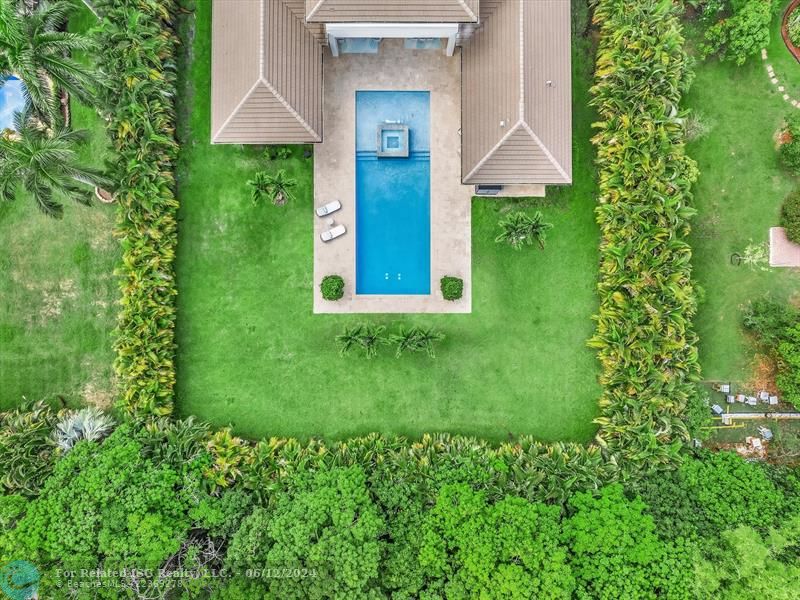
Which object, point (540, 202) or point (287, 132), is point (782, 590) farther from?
point (287, 132)

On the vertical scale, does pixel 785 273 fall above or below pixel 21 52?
below

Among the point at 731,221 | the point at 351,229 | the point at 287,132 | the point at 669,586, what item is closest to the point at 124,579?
the point at 351,229

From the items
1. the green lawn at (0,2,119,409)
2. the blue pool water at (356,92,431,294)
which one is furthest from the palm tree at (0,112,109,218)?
the blue pool water at (356,92,431,294)

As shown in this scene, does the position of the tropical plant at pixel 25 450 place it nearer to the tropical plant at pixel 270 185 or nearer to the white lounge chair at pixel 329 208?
the tropical plant at pixel 270 185

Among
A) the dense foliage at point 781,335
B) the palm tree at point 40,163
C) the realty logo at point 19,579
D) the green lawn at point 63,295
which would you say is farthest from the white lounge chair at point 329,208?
the dense foliage at point 781,335


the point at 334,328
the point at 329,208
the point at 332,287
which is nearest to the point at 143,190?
the point at 329,208
